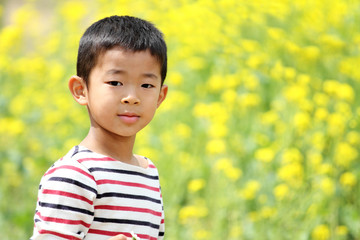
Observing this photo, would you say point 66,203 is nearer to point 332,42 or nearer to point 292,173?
point 292,173

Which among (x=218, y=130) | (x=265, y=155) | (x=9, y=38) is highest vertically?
(x=9, y=38)

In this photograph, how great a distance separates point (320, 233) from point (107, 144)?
75.6 inches

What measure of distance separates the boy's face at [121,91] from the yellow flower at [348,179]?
6.64 ft

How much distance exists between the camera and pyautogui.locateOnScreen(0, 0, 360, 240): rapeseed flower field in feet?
11.3

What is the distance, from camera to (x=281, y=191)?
3.35 m

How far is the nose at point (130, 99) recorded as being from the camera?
61.3 inches

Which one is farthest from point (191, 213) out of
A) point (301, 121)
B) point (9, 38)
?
point (9, 38)

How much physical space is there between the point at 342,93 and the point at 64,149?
1.60m

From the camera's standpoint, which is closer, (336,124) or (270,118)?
(336,124)

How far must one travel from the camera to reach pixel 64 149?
3916 mm

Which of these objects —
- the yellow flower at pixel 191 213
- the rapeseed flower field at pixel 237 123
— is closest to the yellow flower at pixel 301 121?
the rapeseed flower field at pixel 237 123

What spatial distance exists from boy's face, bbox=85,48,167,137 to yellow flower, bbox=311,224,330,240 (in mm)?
1901

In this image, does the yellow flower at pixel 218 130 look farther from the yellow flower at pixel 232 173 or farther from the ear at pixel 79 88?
the ear at pixel 79 88

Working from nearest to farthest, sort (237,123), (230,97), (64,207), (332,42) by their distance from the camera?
(64,207) → (332,42) → (230,97) → (237,123)
